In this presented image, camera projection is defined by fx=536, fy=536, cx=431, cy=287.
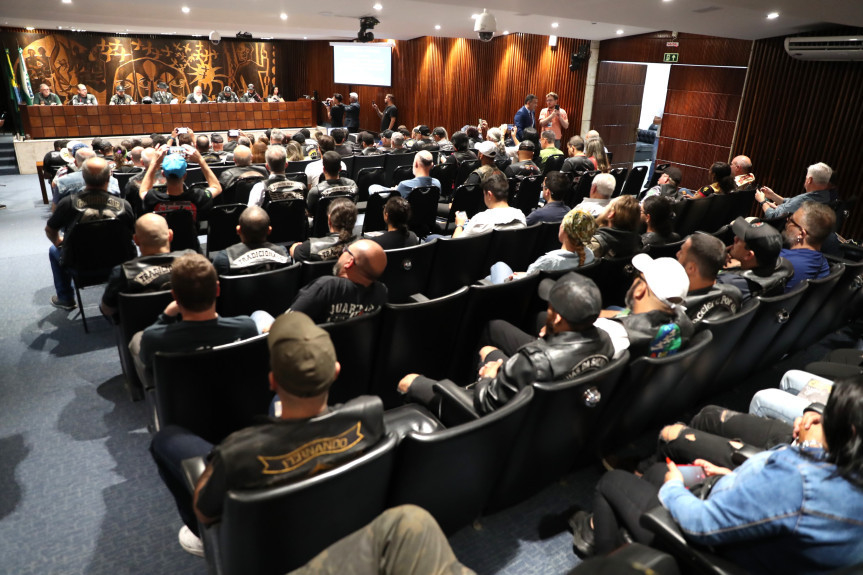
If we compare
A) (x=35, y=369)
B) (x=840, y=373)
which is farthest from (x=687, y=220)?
(x=35, y=369)

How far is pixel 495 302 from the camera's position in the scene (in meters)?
2.86

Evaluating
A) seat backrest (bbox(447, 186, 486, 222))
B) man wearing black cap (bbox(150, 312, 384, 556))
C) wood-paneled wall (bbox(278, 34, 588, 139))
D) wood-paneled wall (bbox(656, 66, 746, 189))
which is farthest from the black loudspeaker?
man wearing black cap (bbox(150, 312, 384, 556))

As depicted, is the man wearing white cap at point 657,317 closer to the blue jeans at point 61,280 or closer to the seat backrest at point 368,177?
the blue jeans at point 61,280

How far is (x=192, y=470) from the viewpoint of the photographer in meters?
1.61

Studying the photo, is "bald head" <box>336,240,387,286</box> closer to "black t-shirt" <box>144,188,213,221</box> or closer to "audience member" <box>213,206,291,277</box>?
"audience member" <box>213,206,291,277</box>

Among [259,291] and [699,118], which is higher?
[699,118]

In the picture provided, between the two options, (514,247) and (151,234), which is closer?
(151,234)

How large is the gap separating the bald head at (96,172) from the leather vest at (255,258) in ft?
4.20

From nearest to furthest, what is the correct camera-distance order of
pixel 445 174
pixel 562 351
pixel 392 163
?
pixel 562 351 → pixel 445 174 → pixel 392 163

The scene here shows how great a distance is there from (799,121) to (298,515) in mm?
9264

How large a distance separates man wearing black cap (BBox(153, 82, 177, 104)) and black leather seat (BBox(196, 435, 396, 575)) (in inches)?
669

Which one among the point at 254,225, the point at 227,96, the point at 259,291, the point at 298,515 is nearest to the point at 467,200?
the point at 254,225

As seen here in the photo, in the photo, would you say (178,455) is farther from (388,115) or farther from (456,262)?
(388,115)

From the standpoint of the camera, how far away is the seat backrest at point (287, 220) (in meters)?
4.55
